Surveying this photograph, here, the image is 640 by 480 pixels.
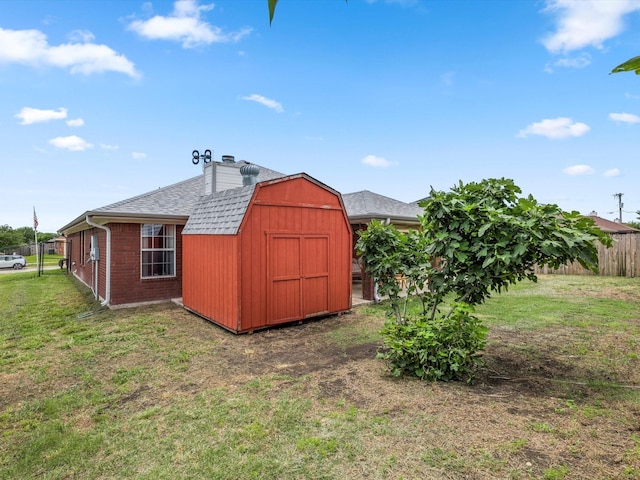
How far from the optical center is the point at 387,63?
1045 centimetres

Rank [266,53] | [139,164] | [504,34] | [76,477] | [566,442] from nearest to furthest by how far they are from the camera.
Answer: [76,477] → [566,442] → [504,34] → [266,53] → [139,164]

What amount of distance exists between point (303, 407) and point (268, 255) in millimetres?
3593

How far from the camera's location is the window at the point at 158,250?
9.43 metres

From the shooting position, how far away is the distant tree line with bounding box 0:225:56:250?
106ft

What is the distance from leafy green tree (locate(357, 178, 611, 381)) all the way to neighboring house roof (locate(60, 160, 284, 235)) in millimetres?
7101

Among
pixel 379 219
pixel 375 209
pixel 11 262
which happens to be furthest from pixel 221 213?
pixel 11 262

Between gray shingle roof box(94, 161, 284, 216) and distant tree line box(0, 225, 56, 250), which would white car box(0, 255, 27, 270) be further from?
gray shingle roof box(94, 161, 284, 216)

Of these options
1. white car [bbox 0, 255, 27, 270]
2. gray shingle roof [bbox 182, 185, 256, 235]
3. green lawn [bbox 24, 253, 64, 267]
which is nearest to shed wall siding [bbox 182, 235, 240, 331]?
gray shingle roof [bbox 182, 185, 256, 235]

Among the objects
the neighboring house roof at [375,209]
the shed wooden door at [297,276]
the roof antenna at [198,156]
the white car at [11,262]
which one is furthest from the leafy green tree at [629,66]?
the white car at [11,262]

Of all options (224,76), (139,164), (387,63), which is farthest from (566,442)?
(139,164)

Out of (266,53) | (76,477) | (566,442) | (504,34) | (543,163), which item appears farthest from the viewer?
(543,163)

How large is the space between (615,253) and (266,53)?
15.8 meters

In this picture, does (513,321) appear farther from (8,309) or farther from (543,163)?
(8,309)

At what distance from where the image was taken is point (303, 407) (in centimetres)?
369
